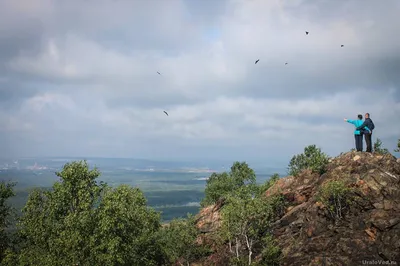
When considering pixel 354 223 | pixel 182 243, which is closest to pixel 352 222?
pixel 354 223

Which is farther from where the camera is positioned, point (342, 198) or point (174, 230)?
point (174, 230)

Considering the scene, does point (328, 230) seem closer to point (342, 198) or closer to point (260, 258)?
point (342, 198)

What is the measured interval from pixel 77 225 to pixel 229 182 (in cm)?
7844

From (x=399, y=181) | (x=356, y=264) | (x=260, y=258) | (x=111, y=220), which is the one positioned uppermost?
(x=399, y=181)

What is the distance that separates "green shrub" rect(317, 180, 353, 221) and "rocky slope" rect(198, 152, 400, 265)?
0.78 m

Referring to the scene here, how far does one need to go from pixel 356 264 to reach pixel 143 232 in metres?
40.8

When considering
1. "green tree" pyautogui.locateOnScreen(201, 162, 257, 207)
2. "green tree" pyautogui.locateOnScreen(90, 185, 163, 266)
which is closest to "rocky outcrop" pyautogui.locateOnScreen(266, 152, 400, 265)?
"green tree" pyautogui.locateOnScreen(90, 185, 163, 266)

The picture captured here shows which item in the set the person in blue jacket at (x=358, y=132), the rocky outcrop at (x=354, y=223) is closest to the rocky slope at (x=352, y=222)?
the rocky outcrop at (x=354, y=223)

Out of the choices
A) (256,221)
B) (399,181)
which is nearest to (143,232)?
(256,221)

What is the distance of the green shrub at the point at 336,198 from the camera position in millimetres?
46438

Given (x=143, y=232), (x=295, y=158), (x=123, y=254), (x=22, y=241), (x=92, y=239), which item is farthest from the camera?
(x=295, y=158)

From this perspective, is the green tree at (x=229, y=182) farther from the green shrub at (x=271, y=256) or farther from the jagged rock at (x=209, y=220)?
the green shrub at (x=271, y=256)

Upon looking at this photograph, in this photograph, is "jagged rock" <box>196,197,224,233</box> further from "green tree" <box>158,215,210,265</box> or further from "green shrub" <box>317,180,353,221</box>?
"green shrub" <box>317,180,353,221</box>

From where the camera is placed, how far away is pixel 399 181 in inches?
1908
